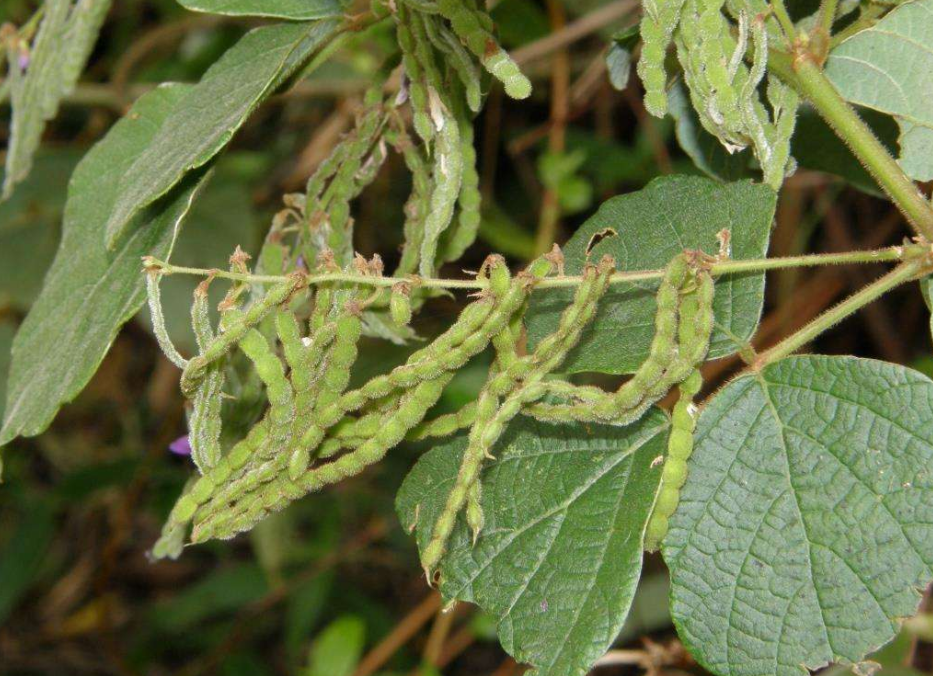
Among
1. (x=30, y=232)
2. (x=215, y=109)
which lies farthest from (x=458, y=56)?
(x=30, y=232)

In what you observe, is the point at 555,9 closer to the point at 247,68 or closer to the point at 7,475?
the point at 247,68

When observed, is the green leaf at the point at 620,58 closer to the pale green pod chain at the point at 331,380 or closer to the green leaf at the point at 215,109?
the green leaf at the point at 215,109

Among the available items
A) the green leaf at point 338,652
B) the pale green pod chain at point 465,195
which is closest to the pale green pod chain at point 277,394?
the pale green pod chain at point 465,195

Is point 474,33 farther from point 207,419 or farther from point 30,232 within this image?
point 30,232

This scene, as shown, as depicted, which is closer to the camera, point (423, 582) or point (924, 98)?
point (924, 98)

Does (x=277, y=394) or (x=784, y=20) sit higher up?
(x=784, y=20)

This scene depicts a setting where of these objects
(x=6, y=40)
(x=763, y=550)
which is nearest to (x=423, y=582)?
(x=6, y=40)
